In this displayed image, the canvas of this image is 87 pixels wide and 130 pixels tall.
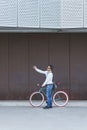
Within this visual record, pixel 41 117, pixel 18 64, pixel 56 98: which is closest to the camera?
pixel 41 117

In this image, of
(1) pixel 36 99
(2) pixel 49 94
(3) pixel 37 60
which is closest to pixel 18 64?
(3) pixel 37 60

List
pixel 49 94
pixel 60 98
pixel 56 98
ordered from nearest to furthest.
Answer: pixel 49 94 < pixel 60 98 < pixel 56 98

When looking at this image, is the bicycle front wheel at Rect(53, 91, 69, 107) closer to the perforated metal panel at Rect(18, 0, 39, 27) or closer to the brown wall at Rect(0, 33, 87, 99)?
the brown wall at Rect(0, 33, 87, 99)

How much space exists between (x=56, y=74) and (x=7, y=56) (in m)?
2.29

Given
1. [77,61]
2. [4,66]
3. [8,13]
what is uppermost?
[8,13]

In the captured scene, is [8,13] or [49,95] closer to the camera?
[49,95]

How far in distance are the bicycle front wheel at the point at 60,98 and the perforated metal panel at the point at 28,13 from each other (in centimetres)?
284

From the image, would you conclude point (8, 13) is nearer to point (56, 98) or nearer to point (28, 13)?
point (28, 13)

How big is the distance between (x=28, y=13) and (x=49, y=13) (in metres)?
0.83

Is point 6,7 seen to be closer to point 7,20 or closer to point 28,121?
point 7,20

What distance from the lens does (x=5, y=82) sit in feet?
62.4

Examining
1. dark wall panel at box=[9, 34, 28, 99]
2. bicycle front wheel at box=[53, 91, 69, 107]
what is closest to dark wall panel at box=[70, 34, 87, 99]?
bicycle front wheel at box=[53, 91, 69, 107]

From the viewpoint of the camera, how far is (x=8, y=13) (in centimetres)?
1712

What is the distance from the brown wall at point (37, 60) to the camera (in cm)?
1898
